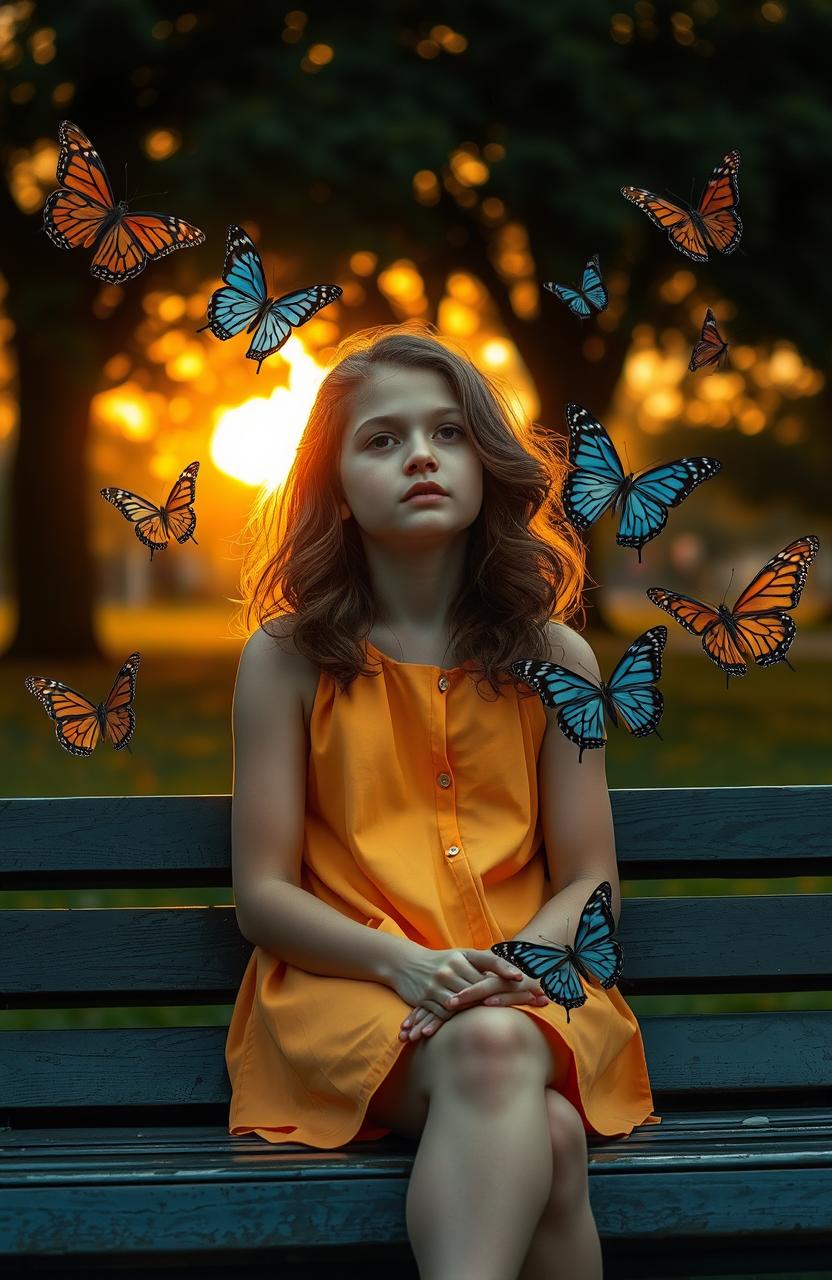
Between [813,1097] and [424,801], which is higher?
[424,801]

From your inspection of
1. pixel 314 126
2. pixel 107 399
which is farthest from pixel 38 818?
pixel 107 399

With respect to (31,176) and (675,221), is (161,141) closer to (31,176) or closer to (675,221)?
(31,176)

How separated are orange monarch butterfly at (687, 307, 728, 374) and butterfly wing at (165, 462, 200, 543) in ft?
2.88

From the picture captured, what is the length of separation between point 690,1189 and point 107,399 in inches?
800

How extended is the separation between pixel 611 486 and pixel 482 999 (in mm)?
905

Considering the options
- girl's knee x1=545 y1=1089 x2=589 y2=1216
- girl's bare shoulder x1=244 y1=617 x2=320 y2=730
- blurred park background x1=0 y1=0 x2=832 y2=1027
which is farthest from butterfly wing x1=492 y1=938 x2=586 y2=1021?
blurred park background x1=0 y1=0 x2=832 y2=1027

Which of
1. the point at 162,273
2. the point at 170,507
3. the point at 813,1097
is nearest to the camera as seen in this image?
the point at 170,507

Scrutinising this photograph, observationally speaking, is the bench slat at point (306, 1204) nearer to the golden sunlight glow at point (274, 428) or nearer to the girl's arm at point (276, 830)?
the girl's arm at point (276, 830)

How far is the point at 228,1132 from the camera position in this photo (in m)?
3.00

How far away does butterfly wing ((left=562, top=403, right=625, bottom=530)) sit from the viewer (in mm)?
2824

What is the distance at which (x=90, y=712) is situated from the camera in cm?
304

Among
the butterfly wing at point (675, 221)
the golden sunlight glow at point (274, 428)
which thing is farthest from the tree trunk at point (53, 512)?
the butterfly wing at point (675, 221)

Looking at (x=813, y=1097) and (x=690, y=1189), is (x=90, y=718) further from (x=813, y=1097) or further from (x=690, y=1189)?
(x=813, y=1097)

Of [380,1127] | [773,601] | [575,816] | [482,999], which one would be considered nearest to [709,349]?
Answer: [773,601]
